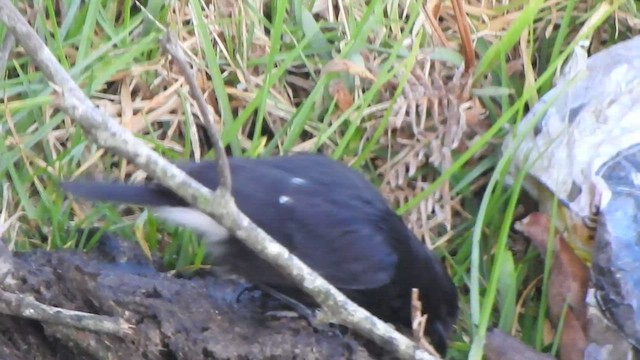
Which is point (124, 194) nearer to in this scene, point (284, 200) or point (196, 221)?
point (196, 221)

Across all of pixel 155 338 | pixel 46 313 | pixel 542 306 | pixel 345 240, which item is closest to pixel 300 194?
pixel 345 240

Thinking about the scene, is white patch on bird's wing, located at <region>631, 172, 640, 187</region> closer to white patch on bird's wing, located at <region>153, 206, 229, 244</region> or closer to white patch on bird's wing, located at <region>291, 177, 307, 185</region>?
white patch on bird's wing, located at <region>291, 177, 307, 185</region>

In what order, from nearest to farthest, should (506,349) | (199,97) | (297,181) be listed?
1. (199,97)
2. (297,181)
3. (506,349)

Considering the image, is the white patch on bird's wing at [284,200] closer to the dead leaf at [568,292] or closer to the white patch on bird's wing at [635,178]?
the dead leaf at [568,292]

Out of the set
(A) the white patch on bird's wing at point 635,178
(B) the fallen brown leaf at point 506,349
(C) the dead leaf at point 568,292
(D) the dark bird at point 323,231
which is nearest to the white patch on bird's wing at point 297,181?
(D) the dark bird at point 323,231

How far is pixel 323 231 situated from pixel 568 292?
2.21ft

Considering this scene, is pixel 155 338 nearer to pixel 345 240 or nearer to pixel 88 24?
pixel 345 240

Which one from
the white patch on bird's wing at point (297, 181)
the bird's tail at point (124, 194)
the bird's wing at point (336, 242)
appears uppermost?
the white patch on bird's wing at point (297, 181)

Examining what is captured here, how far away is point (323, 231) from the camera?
193cm

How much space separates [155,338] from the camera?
1.79 metres

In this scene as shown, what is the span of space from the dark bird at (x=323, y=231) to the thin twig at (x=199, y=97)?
474mm

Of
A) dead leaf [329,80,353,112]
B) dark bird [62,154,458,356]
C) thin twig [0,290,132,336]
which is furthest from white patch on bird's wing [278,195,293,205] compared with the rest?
dead leaf [329,80,353,112]

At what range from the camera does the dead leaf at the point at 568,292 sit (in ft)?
7.29

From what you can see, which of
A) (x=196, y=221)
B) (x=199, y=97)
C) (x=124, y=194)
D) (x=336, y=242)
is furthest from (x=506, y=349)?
(x=199, y=97)
